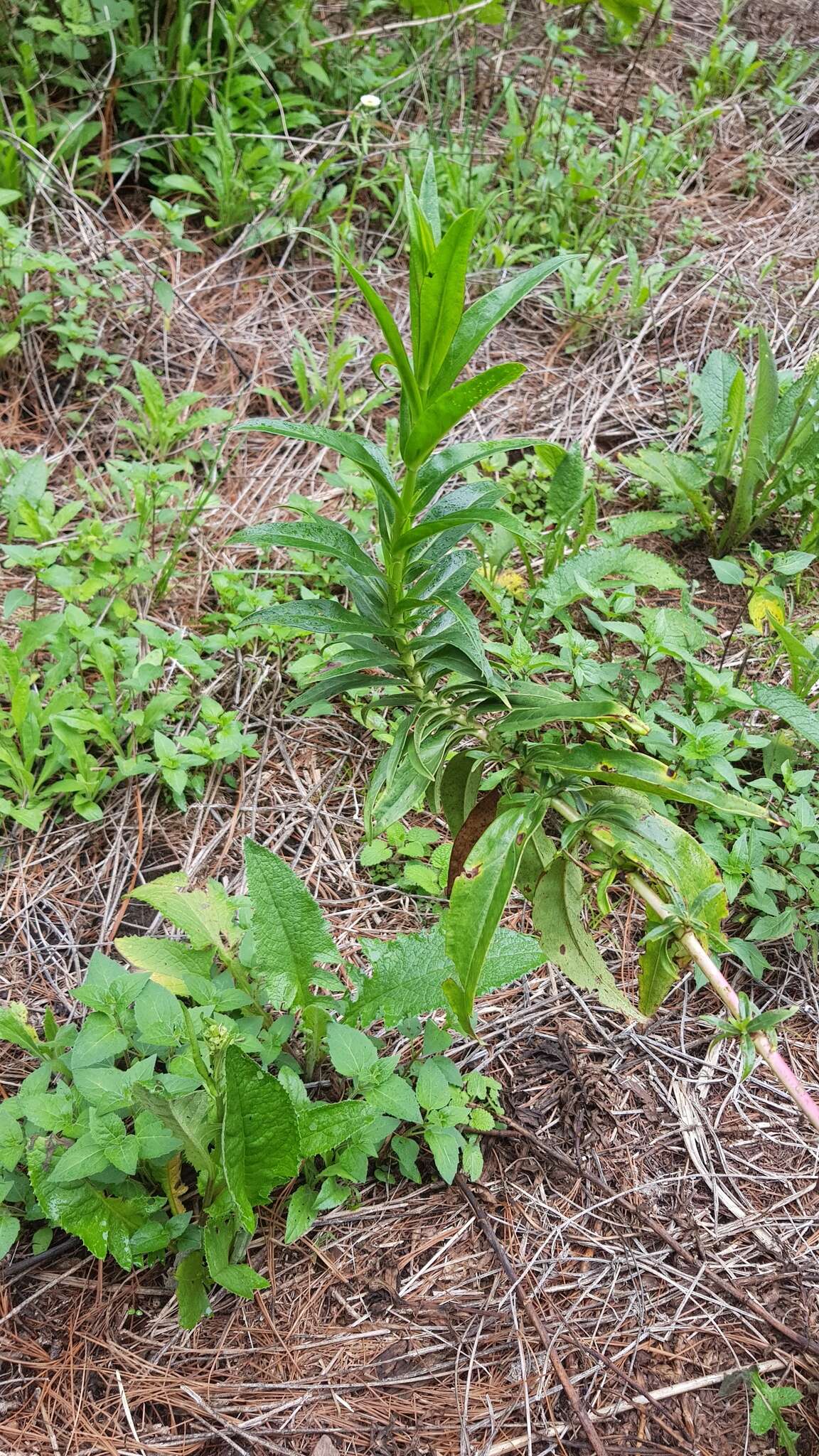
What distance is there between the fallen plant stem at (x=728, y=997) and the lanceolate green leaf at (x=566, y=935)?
0.10 metres

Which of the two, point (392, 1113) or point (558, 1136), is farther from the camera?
point (558, 1136)

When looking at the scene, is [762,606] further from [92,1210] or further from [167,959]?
[92,1210]

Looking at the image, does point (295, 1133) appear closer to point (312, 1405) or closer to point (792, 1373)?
point (312, 1405)

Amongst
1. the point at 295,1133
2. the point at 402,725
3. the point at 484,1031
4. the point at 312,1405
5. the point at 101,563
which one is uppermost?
the point at 402,725

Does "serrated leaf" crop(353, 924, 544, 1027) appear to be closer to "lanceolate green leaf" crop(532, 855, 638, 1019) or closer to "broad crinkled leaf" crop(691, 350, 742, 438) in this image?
"lanceolate green leaf" crop(532, 855, 638, 1019)

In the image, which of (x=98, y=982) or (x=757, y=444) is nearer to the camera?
(x=98, y=982)

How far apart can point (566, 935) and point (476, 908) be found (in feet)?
1.04

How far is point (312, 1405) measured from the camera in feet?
4.47

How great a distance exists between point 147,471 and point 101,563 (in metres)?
0.29

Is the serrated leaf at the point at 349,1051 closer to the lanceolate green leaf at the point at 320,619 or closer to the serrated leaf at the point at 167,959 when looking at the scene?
the serrated leaf at the point at 167,959

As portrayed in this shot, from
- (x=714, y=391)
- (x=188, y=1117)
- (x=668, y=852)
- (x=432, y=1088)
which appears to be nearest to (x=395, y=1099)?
(x=432, y=1088)

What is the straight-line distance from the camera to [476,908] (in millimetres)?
1273

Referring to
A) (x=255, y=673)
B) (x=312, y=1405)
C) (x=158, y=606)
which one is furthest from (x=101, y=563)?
(x=312, y=1405)

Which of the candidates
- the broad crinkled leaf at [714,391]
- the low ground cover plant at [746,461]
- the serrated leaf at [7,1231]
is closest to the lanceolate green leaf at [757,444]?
the low ground cover plant at [746,461]
